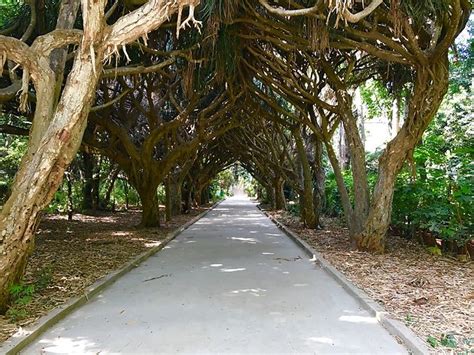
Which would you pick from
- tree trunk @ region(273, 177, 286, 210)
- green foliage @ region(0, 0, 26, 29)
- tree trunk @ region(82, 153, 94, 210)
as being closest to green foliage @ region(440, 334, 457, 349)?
green foliage @ region(0, 0, 26, 29)

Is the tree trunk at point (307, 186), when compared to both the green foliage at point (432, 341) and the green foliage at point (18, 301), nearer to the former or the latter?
the green foliage at point (432, 341)

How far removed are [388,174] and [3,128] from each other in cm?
1017

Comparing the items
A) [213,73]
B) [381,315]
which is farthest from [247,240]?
[381,315]

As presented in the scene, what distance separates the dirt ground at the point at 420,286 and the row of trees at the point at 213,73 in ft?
2.54

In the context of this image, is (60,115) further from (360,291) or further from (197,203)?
(197,203)

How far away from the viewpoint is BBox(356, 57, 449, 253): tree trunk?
25.4 ft

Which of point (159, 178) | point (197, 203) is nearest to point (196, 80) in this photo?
point (159, 178)

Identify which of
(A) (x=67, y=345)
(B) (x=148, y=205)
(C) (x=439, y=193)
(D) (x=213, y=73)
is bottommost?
(A) (x=67, y=345)

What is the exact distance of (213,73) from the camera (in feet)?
Result: 34.5

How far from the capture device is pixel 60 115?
4195 millimetres

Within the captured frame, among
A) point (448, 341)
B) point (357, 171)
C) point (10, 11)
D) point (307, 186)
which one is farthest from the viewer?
point (307, 186)

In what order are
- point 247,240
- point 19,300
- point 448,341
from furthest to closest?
1. point 247,240
2. point 19,300
3. point 448,341

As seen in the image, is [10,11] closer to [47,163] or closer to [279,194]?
[47,163]

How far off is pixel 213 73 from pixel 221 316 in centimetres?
710
